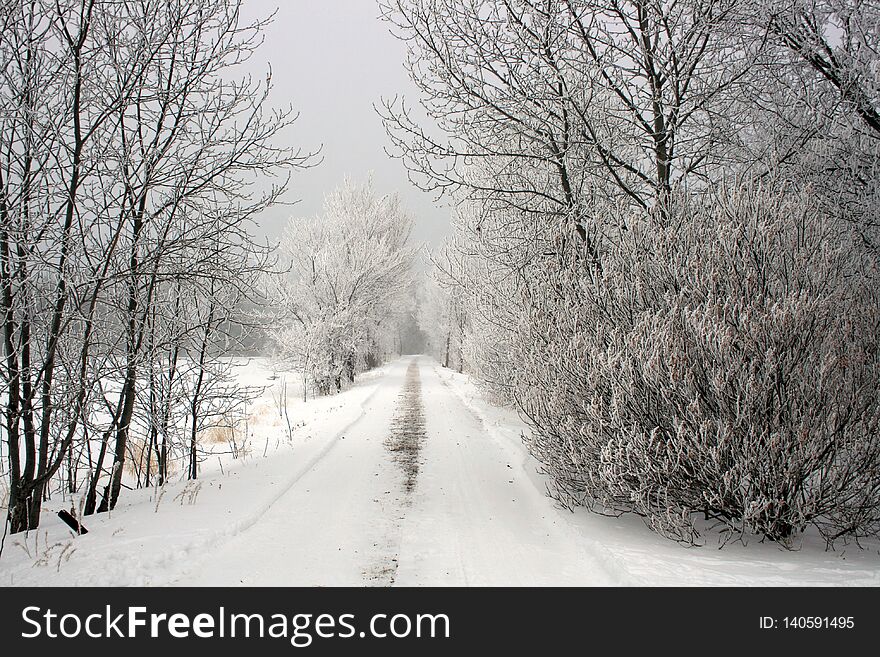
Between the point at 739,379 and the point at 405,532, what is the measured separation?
3.05 m

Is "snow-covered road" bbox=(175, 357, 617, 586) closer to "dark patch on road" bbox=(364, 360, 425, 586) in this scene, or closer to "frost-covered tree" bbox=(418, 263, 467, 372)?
"dark patch on road" bbox=(364, 360, 425, 586)

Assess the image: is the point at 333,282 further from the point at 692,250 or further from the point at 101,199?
the point at 692,250

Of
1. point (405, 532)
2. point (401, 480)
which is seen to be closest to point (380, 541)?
point (405, 532)

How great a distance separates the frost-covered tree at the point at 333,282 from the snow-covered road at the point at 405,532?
472 inches

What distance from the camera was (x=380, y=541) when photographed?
4312mm

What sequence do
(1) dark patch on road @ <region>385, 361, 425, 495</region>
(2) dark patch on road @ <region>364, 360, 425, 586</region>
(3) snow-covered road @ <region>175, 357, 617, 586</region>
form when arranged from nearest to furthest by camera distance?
(3) snow-covered road @ <region>175, 357, 617, 586</region> < (2) dark patch on road @ <region>364, 360, 425, 586</region> < (1) dark patch on road @ <region>385, 361, 425, 495</region>

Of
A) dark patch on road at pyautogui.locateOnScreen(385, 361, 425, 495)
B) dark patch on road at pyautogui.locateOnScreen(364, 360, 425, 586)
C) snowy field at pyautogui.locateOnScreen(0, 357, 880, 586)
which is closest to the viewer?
snowy field at pyautogui.locateOnScreen(0, 357, 880, 586)

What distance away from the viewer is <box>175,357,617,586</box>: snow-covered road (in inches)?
143

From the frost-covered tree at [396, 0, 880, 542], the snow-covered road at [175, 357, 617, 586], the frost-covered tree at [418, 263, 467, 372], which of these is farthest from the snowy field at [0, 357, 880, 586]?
the frost-covered tree at [418, 263, 467, 372]

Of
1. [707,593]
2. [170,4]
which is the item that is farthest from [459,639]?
[170,4]

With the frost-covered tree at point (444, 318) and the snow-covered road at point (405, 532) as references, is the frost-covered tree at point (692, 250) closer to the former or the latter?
A: the snow-covered road at point (405, 532)

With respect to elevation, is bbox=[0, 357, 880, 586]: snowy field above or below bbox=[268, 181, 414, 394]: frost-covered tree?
below

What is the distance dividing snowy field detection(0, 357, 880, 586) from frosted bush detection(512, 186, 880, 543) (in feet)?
1.46

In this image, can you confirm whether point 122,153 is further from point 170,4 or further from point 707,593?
point 707,593
